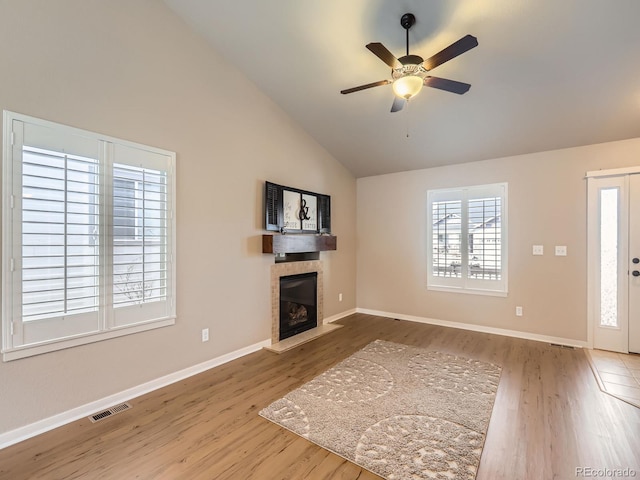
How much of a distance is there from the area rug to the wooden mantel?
1.59m

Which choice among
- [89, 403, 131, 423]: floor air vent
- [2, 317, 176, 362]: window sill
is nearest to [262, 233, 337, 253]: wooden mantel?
[2, 317, 176, 362]: window sill

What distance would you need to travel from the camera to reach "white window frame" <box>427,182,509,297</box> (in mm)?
4496

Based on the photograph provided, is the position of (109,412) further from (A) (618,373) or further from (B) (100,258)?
(A) (618,373)

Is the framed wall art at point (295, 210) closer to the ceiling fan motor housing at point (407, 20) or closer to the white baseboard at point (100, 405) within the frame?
the white baseboard at point (100, 405)

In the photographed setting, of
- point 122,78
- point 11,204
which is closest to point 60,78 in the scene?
point 122,78

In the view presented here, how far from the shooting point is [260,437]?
215 centimetres

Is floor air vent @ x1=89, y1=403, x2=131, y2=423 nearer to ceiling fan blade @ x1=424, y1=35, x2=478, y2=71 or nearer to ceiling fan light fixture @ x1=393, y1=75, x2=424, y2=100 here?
ceiling fan light fixture @ x1=393, y1=75, x2=424, y2=100

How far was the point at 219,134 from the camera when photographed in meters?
3.44

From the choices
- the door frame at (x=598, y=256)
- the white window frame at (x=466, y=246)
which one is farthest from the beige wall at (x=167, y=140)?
the door frame at (x=598, y=256)

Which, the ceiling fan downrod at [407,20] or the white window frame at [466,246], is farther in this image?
the white window frame at [466,246]

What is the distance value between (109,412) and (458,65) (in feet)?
14.5

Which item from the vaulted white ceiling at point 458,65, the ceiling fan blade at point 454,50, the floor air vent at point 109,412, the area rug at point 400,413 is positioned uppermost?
the vaulted white ceiling at point 458,65

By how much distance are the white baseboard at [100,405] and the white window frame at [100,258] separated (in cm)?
51

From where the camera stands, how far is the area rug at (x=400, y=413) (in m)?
1.92
